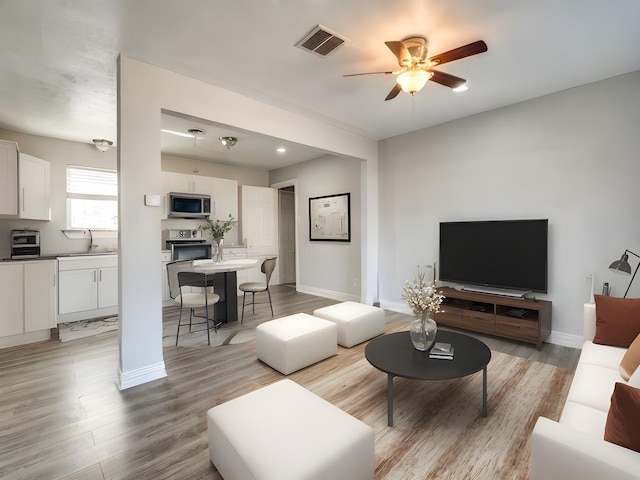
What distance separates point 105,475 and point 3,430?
1.04 metres

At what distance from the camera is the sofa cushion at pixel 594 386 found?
1565mm

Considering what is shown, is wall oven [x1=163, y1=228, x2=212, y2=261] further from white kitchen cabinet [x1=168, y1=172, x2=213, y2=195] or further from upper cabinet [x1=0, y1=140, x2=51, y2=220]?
upper cabinet [x1=0, y1=140, x2=51, y2=220]

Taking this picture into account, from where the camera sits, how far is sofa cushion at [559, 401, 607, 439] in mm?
1348

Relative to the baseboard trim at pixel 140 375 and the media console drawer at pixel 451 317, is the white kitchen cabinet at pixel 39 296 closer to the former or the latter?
the baseboard trim at pixel 140 375

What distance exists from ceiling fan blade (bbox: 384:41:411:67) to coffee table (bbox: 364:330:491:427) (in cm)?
223

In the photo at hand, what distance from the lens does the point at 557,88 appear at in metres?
3.19

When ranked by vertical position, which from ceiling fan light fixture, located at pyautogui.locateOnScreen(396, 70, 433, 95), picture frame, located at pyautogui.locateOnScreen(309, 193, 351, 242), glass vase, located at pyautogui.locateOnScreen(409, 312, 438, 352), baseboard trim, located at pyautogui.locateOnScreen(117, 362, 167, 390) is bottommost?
baseboard trim, located at pyautogui.locateOnScreen(117, 362, 167, 390)

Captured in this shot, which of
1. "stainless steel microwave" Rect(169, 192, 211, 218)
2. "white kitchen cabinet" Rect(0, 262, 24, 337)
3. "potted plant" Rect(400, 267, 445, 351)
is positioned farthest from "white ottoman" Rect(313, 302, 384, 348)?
"white kitchen cabinet" Rect(0, 262, 24, 337)

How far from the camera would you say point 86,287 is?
4.31m

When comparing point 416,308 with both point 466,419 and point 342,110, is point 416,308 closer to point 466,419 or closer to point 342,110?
point 466,419

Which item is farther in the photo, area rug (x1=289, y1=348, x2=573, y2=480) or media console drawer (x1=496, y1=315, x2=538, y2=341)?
media console drawer (x1=496, y1=315, x2=538, y2=341)

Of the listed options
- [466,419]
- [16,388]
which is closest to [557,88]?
[466,419]

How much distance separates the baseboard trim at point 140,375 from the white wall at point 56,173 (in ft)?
10.8

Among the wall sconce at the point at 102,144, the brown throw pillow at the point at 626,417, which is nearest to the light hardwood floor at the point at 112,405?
the brown throw pillow at the point at 626,417
